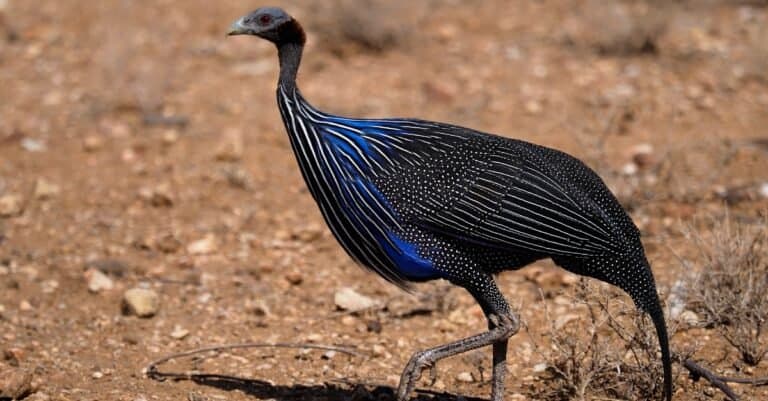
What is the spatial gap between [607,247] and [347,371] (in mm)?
1462

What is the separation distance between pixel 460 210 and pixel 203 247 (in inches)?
100

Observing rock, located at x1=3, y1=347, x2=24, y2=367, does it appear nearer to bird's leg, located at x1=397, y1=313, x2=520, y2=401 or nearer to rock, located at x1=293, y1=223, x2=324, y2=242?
bird's leg, located at x1=397, y1=313, x2=520, y2=401

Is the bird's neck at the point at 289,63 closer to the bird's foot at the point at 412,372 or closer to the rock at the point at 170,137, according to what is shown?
the bird's foot at the point at 412,372

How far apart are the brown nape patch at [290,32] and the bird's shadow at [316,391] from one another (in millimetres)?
1453

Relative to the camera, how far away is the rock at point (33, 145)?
7570 millimetres

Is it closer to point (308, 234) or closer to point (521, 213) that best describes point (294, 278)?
point (308, 234)

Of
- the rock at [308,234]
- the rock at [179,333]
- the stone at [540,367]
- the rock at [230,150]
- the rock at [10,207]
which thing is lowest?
the rock at [179,333]

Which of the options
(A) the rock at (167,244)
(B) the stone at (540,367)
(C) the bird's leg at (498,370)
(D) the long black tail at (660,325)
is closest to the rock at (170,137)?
(A) the rock at (167,244)

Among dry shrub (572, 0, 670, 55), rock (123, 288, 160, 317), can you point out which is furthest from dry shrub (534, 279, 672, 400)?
dry shrub (572, 0, 670, 55)

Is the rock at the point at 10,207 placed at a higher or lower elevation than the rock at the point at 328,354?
higher

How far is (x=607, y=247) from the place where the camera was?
395cm

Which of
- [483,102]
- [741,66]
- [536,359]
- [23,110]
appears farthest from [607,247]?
[23,110]

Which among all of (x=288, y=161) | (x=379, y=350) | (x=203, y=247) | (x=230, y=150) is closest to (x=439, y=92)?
(x=288, y=161)

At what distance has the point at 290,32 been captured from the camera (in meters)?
4.32
